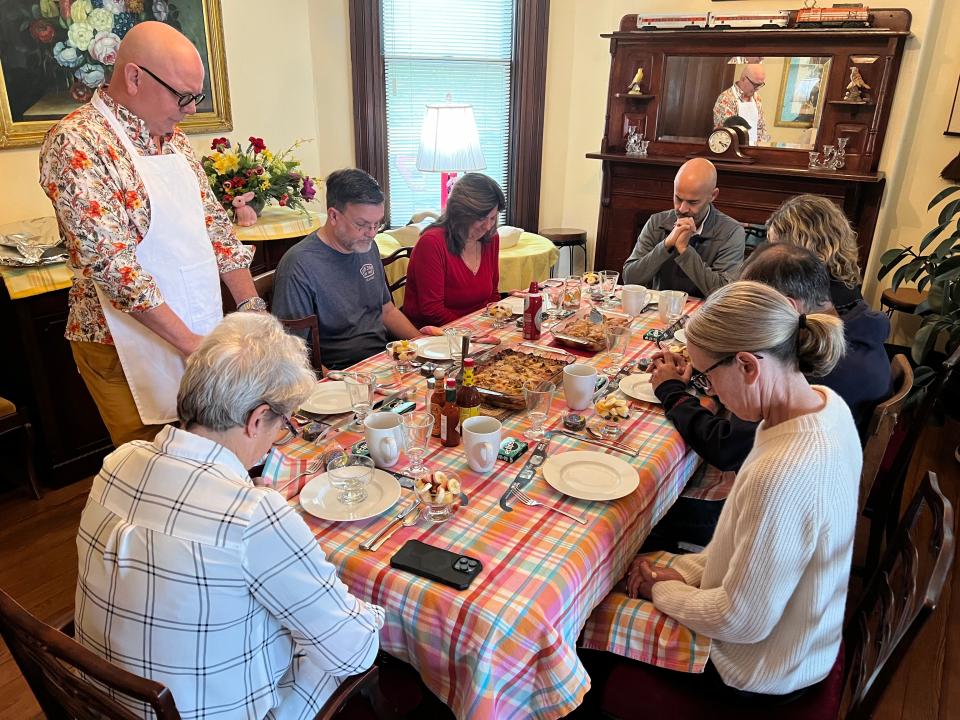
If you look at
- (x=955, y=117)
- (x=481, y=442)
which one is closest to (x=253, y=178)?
(x=481, y=442)

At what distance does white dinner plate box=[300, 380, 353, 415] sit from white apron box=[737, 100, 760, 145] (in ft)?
11.0

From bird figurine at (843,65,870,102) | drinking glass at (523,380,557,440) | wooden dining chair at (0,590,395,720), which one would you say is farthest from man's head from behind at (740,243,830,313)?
bird figurine at (843,65,870,102)

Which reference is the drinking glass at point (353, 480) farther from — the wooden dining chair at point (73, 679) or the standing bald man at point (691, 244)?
the standing bald man at point (691, 244)

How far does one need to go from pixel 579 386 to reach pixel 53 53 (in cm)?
281

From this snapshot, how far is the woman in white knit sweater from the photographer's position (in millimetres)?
1187

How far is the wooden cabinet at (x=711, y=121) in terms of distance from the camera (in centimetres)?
382

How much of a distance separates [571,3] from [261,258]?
2917 millimetres

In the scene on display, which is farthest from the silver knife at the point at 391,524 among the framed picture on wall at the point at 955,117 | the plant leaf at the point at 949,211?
the framed picture on wall at the point at 955,117

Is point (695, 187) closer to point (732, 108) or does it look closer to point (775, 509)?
point (732, 108)

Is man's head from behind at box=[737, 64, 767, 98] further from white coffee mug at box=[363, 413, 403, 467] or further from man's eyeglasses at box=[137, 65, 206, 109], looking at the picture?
white coffee mug at box=[363, 413, 403, 467]

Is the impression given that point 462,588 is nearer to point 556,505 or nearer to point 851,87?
point 556,505

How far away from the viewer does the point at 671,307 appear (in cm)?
262

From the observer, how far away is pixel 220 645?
1045 mm

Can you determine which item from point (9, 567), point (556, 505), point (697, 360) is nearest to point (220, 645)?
Answer: point (556, 505)
